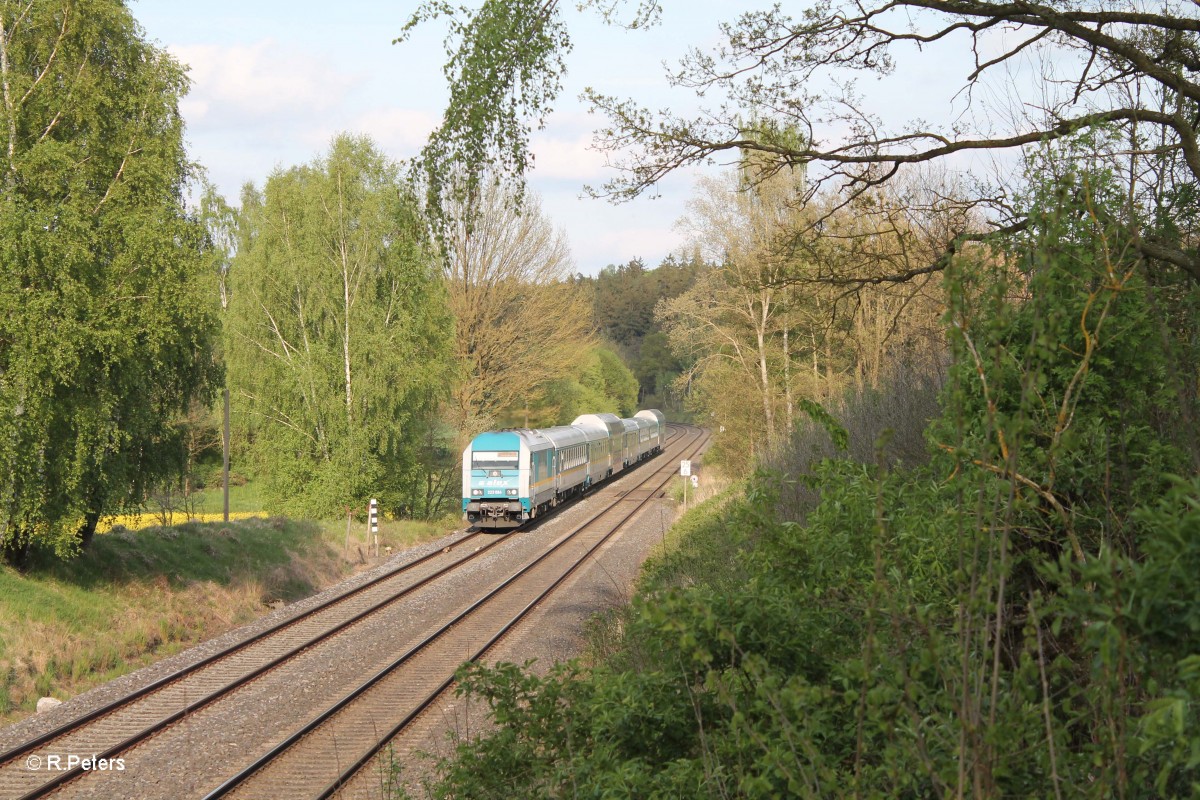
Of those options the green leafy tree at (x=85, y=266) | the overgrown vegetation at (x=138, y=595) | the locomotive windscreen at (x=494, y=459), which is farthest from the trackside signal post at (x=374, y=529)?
the green leafy tree at (x=85, y=266)

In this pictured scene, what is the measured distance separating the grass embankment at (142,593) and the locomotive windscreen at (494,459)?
3460mm

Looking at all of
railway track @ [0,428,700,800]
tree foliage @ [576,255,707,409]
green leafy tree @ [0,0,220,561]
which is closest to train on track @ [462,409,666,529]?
railway track @ [0,428,700,800]

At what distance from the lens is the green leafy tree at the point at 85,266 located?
15172 millimetres

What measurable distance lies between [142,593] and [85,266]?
5904mm

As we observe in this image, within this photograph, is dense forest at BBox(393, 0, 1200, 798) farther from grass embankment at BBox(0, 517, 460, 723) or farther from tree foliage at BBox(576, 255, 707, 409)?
tree foliage at BBox(576, 255, 707, 409)

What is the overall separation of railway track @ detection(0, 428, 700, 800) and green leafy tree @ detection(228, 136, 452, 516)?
434 inches

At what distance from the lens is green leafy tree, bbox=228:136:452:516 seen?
98.8 ft

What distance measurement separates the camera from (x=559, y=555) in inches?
880

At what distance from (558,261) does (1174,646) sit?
39.8 meters

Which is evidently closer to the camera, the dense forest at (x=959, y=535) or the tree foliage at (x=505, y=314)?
the dense forest at (x=959, y=535)

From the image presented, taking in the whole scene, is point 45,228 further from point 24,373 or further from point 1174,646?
point 1174,646

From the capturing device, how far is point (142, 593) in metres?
17.7

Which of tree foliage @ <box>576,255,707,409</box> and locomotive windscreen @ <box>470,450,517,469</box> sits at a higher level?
tree foliage @ <box>576,255,707,409</box>

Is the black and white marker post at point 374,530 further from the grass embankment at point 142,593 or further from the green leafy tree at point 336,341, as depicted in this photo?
the green leafy tree at point 336,341
